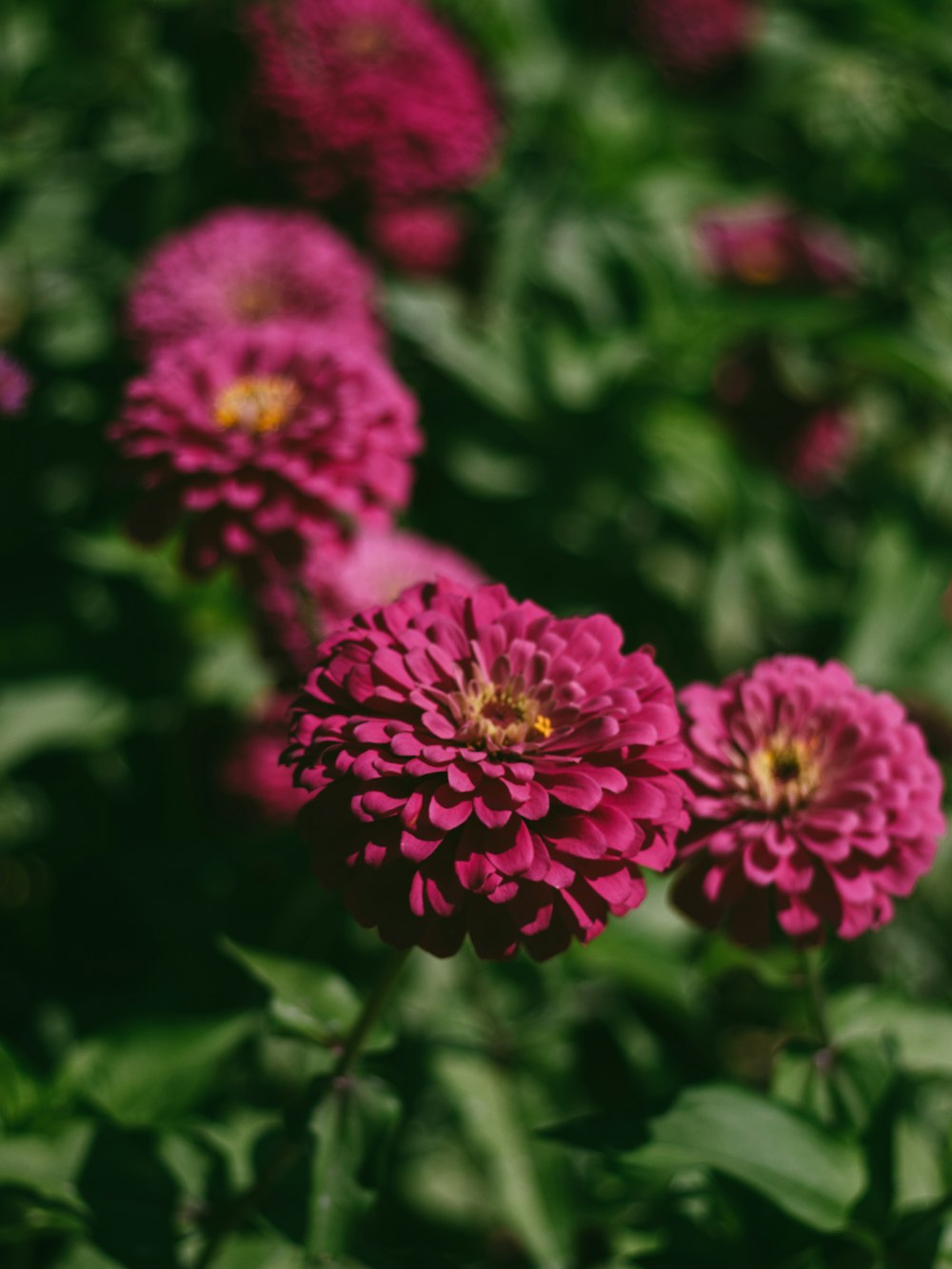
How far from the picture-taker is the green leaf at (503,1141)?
1.21 metres

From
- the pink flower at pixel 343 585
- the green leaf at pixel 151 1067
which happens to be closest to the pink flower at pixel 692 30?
the pink flower at pixel 343 585

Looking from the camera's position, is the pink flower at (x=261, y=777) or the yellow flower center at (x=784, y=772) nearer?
the yellow flower center at (x=784, y=772)

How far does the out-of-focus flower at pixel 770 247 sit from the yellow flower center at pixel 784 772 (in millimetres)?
1384

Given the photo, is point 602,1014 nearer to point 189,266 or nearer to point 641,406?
point 641,406

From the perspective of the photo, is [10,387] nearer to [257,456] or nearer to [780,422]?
[257,456]

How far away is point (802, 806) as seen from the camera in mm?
882

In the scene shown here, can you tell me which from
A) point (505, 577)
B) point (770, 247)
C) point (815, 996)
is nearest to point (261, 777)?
point (505, 577)

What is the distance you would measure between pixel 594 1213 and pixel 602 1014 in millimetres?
320

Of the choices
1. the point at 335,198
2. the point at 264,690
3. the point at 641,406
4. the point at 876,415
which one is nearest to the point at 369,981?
the point at 264,690

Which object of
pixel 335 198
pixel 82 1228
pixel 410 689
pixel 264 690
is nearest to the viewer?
pixel 410 689

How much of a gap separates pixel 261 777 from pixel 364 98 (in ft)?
3.24

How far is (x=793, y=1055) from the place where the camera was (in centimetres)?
103

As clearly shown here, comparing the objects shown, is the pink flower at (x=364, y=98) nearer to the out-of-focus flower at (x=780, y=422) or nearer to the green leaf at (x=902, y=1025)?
the out-of-focus flower at (x=780, y=422)

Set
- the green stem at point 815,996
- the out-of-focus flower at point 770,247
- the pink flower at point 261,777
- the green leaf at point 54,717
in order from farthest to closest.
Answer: the out-of-focus flower at point 770,247 → the pink flower at point 261,777 → the green leaf at point 54,717 → the green stem at point 815,996
